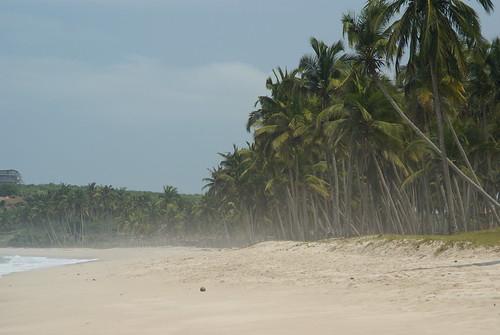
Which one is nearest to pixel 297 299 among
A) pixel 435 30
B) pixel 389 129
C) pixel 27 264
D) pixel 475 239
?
pixel 475 239

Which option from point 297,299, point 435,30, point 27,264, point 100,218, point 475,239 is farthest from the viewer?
point 100,218

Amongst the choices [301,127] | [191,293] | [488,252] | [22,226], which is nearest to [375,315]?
[191,293]

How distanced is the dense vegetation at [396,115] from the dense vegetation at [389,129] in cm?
7

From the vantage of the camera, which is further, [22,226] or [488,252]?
[22,226]

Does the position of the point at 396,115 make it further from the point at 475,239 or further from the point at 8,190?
the point at 8,190

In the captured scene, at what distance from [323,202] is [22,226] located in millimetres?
108907

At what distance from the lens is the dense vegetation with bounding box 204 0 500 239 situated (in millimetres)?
24031

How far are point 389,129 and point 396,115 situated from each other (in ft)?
8.46

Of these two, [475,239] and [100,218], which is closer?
[475,239]

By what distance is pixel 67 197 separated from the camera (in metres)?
132

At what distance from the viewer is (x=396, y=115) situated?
34.4 metres

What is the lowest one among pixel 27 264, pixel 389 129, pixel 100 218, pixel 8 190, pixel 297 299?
pixel 297 299

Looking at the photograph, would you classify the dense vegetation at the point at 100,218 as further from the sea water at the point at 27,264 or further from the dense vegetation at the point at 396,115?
the dense vegetation at the point at 396,115

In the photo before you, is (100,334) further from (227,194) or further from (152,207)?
(152,207)
